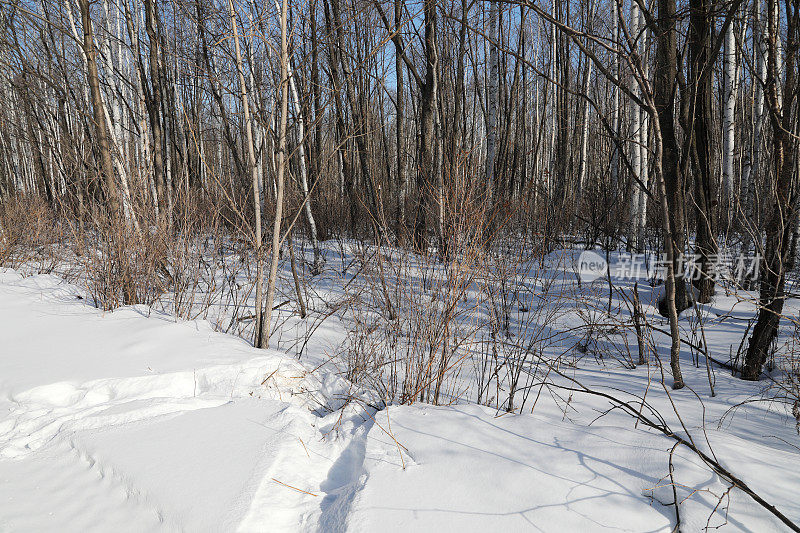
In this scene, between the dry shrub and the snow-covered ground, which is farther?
the dry shrub

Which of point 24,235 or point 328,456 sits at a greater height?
point 24,235

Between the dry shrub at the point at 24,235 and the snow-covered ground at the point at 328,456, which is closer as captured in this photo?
the snow-covered ground at the point at 328,456

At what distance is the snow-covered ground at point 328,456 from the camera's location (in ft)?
4.68

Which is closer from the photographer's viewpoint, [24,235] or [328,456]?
[328,456]

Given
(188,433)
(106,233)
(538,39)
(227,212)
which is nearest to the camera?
(188,433)

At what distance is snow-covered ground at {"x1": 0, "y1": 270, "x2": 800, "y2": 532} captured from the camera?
1.43 m

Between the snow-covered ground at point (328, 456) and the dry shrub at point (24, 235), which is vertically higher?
the dry shrub at point (24, 235)

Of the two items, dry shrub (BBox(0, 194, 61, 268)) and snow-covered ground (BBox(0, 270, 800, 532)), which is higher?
dry shrub (BBox(0, 194, 61, 268))

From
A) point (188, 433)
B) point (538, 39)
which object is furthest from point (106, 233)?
point (538, 39)

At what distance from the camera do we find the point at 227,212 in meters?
8.04

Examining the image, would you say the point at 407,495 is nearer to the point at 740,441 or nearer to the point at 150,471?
the point at 150,471

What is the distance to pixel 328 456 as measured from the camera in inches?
74.3

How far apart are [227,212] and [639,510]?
7.90 m

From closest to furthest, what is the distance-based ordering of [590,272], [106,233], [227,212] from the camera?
[106,233] < [590,272] < [227,212]
